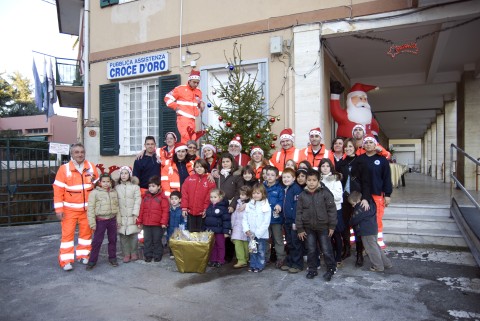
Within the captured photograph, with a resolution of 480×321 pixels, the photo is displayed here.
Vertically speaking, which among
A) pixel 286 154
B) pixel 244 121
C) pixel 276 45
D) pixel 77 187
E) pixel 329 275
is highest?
pixel 276 45

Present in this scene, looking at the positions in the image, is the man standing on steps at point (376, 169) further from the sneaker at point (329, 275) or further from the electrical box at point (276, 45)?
the electrical box at point (276, 45)

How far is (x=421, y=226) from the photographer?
250 inches

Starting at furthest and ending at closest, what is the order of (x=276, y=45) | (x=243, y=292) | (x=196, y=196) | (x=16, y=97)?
1. (x=16, y=97)
2. (x=276, y=45)
3. (x=196, y=196)
4. (x=243, y=292)

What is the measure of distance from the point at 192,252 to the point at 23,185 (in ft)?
21.9

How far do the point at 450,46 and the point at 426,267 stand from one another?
20.5 feet

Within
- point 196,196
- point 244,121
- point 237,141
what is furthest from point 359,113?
point 196,196

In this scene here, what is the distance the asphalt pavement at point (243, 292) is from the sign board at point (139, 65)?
16.4 ft

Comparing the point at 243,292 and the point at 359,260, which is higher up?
the point at 359,260

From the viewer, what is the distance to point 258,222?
16.8 feet

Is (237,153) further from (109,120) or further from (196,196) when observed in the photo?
(109,120)

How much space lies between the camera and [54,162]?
38.5 ft

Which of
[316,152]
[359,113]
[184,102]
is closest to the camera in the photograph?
[316,152]

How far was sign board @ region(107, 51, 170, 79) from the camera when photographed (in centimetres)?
900

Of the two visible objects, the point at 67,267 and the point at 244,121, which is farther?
the point at 244,121
